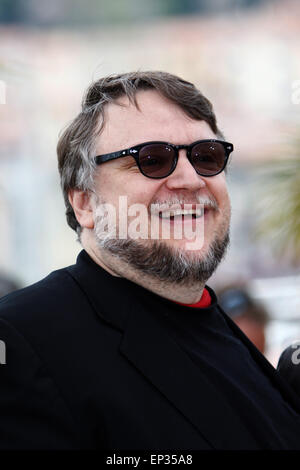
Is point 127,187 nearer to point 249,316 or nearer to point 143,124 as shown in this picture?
point 143,124

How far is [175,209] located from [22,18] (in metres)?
7.27

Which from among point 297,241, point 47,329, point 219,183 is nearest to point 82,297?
point 47,329

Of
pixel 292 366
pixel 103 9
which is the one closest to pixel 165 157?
pixel 292 366

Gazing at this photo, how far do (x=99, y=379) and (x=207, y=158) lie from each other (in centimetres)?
67

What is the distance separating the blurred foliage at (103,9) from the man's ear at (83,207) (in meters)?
7.02

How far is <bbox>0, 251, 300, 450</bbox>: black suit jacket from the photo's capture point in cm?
132

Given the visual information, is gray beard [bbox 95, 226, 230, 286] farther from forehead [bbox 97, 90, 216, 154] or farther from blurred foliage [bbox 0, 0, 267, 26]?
blurred foliage [bbox 0, 0, 267, 26]

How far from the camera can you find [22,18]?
27.0ft

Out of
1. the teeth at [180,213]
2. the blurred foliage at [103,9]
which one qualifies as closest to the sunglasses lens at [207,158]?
the teeth at [180,213]

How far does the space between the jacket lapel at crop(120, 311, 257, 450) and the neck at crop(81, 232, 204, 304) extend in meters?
0.14

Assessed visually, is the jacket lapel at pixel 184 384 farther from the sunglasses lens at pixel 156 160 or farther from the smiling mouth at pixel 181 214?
the sunglasses lens at pixel 156 160

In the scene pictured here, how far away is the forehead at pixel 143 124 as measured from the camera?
171 cm

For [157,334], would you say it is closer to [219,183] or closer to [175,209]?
[175,209]

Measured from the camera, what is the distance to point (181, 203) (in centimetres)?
169
